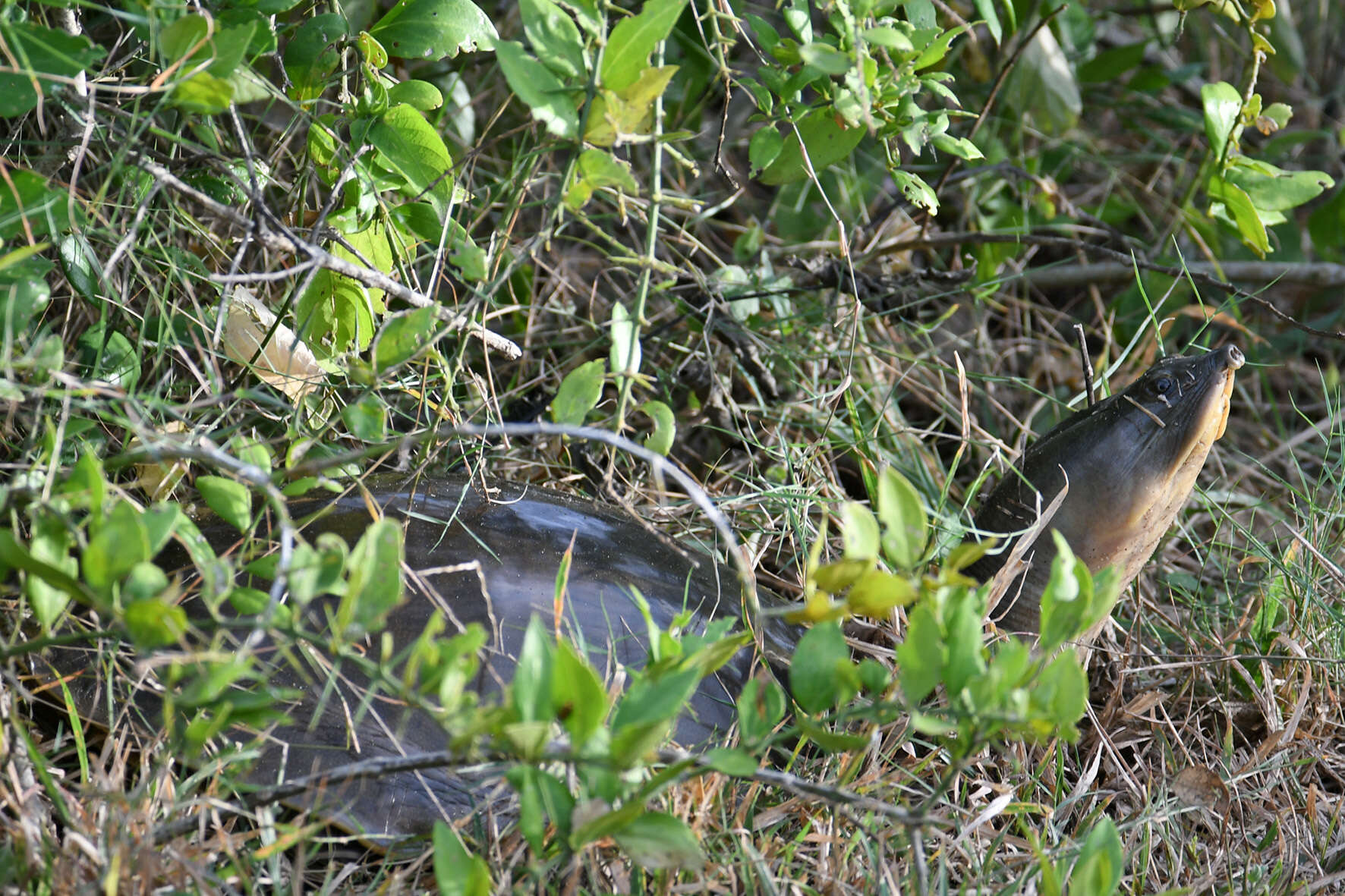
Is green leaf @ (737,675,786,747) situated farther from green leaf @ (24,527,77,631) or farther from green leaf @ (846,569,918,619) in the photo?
green leaf @ (24,527,77,631)

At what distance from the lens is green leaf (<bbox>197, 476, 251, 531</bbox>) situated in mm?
950

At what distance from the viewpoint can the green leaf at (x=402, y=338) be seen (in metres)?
0.98

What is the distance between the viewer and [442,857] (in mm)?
855

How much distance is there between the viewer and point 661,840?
84cm

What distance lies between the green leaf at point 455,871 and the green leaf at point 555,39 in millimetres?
658

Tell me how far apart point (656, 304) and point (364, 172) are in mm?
768

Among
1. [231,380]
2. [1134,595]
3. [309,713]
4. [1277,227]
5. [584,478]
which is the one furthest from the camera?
[1277,227]

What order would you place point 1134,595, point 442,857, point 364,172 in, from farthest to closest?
1. point 1134,595
2. point 364,172
3. point 442,857

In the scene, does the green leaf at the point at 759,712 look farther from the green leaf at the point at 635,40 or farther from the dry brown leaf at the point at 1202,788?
the dry brown leaf at the point at 1202,788

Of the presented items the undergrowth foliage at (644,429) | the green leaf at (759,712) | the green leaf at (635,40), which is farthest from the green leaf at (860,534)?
the green leaf at (635,40)

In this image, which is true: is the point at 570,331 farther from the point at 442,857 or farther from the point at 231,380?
the point at 442,857

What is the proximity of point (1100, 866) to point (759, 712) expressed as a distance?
320 mm

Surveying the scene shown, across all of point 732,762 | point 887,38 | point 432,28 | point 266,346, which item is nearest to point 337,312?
point 266,346

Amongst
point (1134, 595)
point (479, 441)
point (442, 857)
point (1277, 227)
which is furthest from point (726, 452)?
point (1277, 227)
